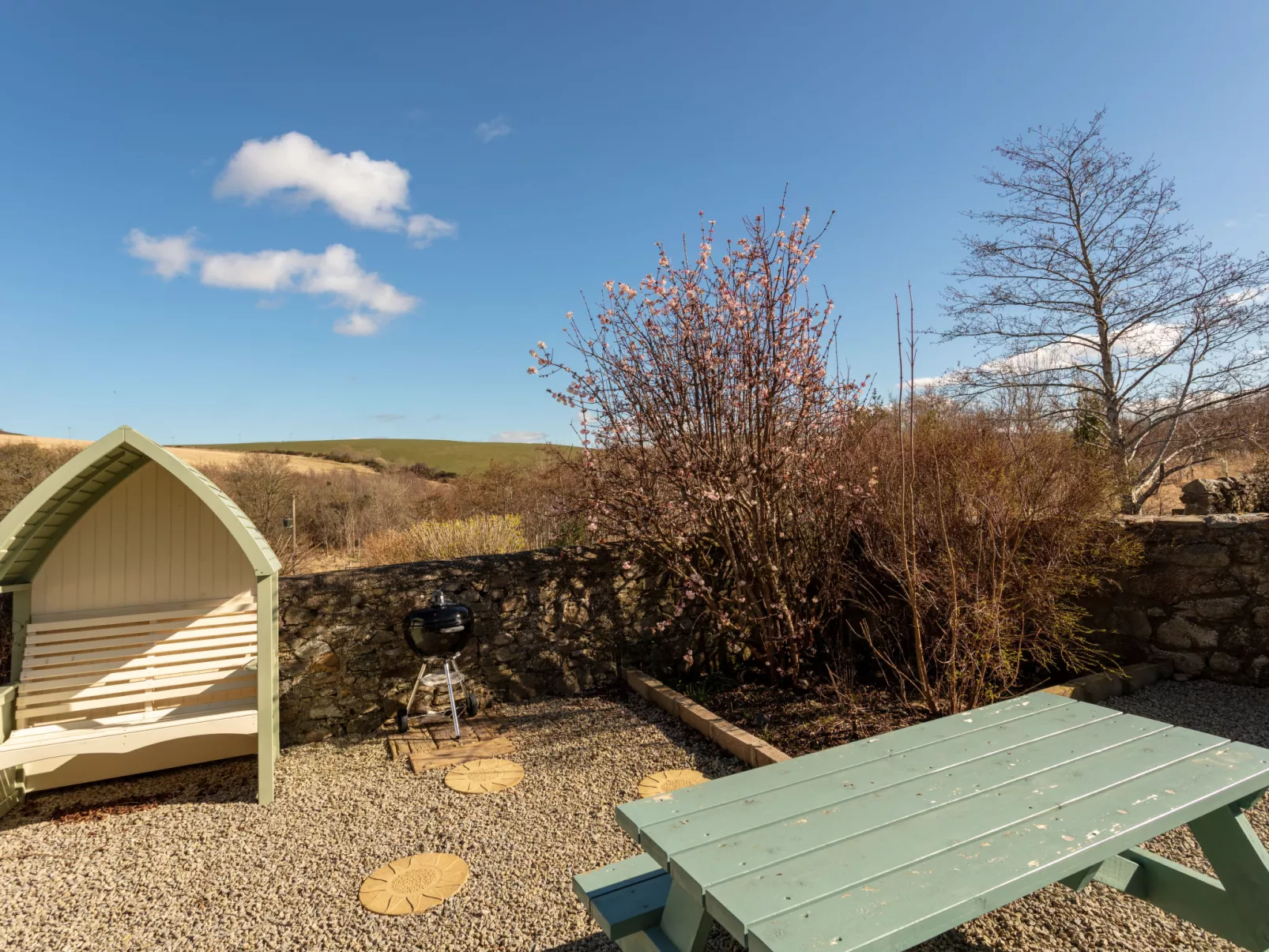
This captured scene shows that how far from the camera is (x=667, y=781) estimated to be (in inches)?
135

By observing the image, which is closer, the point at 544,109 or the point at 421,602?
the point at 421,602

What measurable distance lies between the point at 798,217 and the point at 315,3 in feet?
15.6

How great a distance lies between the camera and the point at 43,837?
3.04 meters

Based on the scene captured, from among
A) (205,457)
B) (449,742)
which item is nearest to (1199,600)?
(449,742)

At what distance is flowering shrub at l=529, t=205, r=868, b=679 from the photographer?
4195mm

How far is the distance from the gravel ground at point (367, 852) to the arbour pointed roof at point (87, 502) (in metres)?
1.25

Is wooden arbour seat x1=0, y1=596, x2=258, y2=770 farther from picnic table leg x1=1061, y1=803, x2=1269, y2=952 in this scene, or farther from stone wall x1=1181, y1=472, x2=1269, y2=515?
stone wall x1=1181, y1=472, x2=1269, y2=515

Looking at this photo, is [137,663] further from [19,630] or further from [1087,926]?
[1087,926]

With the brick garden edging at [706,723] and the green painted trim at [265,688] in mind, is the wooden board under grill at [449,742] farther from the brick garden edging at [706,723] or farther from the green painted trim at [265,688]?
the brick garden edging at [706,723]

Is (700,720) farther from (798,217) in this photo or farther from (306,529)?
(306,529)

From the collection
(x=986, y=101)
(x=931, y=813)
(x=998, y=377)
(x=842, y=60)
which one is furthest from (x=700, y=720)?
(x=998, y=377)

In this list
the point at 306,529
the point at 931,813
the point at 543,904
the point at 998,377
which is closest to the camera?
the point at 931,813

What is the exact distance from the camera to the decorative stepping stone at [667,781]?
3.33 m

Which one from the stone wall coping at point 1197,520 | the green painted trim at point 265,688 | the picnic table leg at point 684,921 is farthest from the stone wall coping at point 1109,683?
the green painted trim at point 265,688
